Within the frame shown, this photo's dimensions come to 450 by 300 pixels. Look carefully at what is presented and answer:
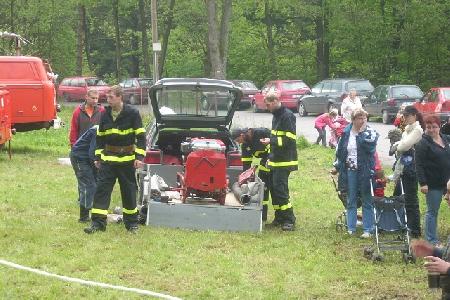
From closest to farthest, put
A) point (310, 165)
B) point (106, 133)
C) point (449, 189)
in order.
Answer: point (449, 189)
point (106, 133)
point (310, 165)

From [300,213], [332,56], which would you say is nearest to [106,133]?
[300,213]

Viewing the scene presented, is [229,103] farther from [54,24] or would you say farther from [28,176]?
[54,24]

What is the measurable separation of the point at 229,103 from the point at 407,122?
314 cm

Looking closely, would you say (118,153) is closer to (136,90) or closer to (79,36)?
(136,90)

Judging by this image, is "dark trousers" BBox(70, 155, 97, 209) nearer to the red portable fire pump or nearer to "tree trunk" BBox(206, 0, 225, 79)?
the red portable fire pump

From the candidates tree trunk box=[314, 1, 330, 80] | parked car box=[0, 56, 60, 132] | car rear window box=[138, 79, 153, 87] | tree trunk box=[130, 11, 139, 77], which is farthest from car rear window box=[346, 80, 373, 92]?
tree trunk box=[130, 11, 139, 77]

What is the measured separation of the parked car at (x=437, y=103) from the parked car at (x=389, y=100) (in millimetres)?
2448

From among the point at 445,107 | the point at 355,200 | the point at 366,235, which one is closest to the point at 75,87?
the point at 445,107

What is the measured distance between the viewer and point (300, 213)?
12227 millimetres

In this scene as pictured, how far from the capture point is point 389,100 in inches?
1200

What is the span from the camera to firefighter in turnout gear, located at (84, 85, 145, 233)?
397 inches

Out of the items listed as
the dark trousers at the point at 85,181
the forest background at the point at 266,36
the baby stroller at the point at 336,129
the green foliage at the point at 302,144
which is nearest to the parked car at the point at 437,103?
the green foliage at the point at 302,144

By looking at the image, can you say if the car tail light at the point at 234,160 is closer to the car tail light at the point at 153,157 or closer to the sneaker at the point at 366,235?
the car tail light at the point at 153,157

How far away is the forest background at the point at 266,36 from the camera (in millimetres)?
39719
